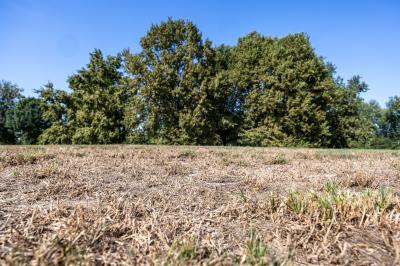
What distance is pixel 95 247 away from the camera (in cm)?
189

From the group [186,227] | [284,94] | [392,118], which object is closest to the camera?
[186,227]

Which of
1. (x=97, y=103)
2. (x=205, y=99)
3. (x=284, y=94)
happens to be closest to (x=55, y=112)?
(x=97, y=103)

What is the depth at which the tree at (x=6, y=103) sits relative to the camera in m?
53.5

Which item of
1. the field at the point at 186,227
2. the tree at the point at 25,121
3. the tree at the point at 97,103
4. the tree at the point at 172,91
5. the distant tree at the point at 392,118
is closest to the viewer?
the field at the point at 186,227

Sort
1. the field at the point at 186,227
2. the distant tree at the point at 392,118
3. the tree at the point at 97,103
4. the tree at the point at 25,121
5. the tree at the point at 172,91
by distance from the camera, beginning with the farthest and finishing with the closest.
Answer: the distant tree at the point at 392,118 < the tree at the point at 25,121 < the tree at the point at 97,103 < the tree at the point at 172,91 < the field at the point at 186,227

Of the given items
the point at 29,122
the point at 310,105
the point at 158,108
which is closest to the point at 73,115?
the point at 158,108

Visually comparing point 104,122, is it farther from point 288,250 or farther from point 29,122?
point 288,250

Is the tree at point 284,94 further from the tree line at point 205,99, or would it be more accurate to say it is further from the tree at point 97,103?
the tree at point 97,103

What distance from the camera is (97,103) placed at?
3581 centimetres

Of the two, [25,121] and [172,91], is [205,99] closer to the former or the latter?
[172,91]

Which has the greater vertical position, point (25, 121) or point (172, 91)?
point (172, 91)

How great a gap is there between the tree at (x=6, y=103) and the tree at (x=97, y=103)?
2401 centimetres

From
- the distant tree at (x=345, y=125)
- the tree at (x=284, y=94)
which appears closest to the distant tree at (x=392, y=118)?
the distant tree at (x=345, y=125)

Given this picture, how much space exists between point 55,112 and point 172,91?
17359 millimetres
